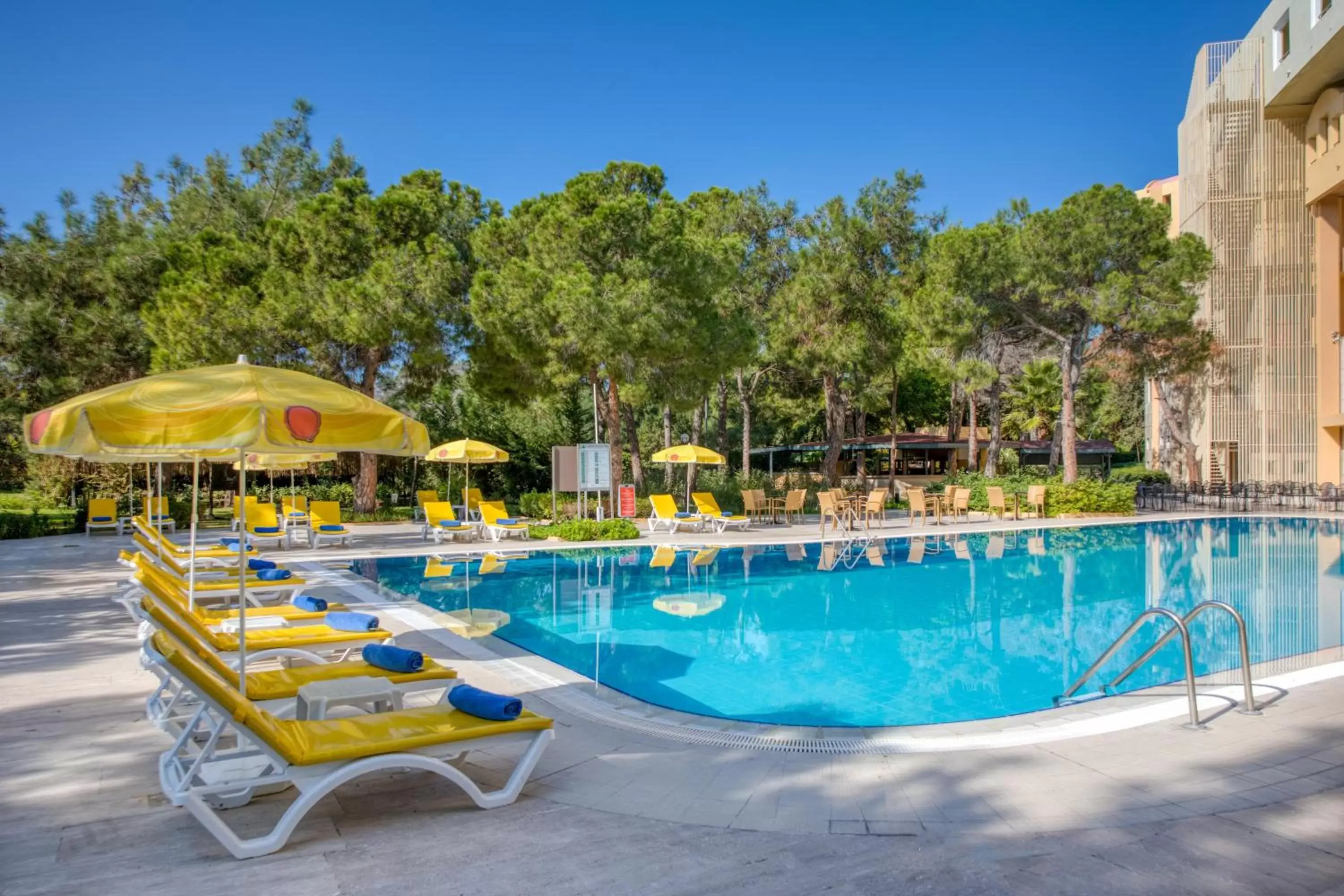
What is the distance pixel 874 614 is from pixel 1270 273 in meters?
26.4

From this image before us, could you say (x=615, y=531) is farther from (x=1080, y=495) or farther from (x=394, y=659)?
(x=1080, y=495)

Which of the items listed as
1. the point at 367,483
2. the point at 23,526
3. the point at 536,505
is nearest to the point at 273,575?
the point at 536,505

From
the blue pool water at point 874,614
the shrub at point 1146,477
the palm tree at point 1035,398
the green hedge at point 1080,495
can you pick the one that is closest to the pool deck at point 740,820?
the blue pool water at point 874,614

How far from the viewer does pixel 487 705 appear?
11.6 feet

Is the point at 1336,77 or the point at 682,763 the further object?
the point at 1336,77

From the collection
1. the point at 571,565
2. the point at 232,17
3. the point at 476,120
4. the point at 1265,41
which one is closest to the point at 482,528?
the point at 571,565

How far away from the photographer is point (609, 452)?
17.2 metres

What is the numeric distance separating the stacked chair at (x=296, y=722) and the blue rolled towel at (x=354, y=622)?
0.07ft

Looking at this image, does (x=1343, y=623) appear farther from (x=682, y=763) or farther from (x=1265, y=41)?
(x=1265, y=41)

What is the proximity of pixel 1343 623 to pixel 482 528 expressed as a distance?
1407cm

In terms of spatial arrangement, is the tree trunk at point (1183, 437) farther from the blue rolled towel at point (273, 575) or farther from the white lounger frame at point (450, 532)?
the blue rolled towel at point (273, 575)

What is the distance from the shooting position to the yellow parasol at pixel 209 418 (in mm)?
3582

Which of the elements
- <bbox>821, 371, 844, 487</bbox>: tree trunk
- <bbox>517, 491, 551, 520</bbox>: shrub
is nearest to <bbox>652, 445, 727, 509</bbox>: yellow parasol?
<bbox>517, 491, 551, 520</bbox>: shrub

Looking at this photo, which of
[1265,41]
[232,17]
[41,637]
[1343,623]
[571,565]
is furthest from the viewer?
[1265,41]
